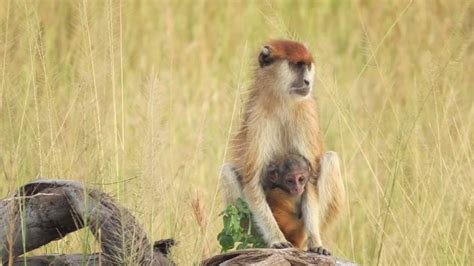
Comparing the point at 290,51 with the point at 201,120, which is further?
the point at 201,120

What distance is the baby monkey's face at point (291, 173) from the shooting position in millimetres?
5926

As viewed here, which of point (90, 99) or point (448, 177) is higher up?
point (90, 99)

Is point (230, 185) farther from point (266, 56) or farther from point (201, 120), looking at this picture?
point (201, 120)

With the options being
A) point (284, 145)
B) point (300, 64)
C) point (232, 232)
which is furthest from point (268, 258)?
point (300, 64)

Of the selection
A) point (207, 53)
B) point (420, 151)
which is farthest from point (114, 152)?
point (207, 53)

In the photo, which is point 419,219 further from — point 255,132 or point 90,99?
point 90,99

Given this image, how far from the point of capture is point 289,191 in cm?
600

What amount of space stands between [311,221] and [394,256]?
914mm

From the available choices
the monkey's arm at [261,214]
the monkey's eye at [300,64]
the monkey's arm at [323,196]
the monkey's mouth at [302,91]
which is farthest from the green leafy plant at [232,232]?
the monkey's eye at [300,64]

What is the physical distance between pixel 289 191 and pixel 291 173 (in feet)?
0.41

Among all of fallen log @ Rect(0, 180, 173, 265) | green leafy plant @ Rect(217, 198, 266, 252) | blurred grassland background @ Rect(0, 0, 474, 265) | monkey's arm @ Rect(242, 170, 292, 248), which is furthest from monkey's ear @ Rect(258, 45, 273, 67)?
fallen log @ Rect(0, 180, 173, 265)

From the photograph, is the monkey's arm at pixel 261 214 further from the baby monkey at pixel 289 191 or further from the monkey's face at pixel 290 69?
the monkey's face at pixel 290 69

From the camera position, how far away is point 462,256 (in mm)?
6145

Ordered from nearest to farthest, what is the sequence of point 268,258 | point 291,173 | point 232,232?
point 268,258
point 232,232
point 291,173
